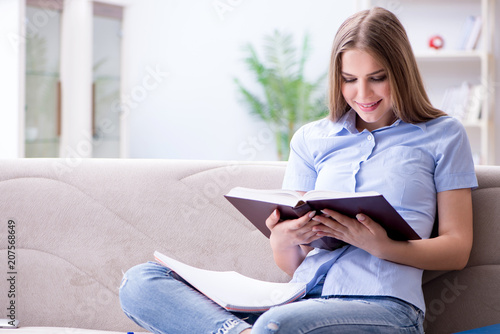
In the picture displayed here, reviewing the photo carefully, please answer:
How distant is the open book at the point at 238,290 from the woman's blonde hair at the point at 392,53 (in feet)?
1.64

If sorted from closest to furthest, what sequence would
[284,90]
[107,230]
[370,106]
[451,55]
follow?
1. [370,106]
2. [107,230]
3. [451,55]
4. [284,90]

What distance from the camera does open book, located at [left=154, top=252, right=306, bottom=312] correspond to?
3.97 ft

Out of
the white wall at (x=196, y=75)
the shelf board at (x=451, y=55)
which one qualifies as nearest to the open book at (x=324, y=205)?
the shelf board at (x=451, y=55)

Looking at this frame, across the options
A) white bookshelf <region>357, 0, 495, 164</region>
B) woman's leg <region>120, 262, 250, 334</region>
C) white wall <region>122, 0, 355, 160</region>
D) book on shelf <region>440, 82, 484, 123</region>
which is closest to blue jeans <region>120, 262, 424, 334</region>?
woman's leg <region>120, 262, 250, 334</region>

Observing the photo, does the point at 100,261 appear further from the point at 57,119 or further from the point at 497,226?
the point at 57,119

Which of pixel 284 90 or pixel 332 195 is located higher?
pixel 284 90

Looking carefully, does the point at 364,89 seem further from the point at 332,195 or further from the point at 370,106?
the point at 332,195

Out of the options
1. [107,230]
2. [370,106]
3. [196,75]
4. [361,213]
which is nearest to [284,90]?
[196,75]

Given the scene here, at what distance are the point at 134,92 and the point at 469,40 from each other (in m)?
3.20

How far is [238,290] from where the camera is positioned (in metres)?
1.28

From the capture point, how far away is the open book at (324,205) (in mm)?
1085

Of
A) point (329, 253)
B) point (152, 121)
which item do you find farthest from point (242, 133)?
point (329, 253)

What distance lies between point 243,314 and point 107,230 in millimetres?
605

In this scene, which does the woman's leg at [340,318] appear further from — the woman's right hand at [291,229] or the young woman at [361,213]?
the woman's right hand at [291,229]
